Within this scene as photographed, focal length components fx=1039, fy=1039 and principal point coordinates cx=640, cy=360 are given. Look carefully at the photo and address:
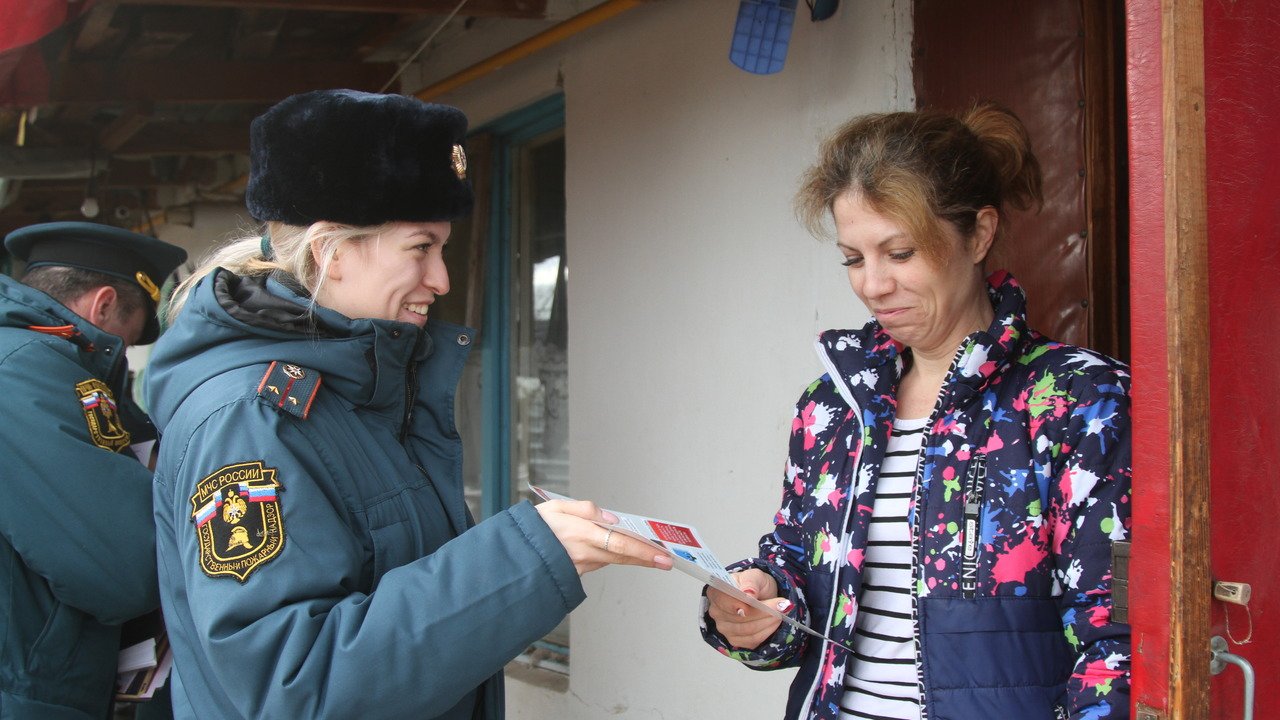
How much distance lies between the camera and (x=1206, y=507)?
4.00 feet

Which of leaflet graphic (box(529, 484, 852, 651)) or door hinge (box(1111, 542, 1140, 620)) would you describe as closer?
door hinge (box(1111, 542, 1140, 620))

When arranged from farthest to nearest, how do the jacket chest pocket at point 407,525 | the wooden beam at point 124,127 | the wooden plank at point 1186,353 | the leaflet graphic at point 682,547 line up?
the wooden beam at point 124,127 < the jacket chest pocket at point 407,525 < the leaflet graphic at point 682,547 < the wooden plank at point 1186,353

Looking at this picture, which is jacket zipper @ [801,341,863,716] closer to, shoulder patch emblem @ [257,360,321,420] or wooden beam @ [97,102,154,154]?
shoulder patch emblem @ [257,360,321,420]

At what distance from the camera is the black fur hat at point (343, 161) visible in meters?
1.65

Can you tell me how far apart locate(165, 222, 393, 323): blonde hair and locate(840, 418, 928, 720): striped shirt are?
0.97 metres

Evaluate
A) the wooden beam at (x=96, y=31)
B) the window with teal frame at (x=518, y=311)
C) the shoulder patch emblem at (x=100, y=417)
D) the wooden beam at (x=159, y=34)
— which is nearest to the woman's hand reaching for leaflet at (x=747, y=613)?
the shoulder patch emblem at (x=100, y=417)

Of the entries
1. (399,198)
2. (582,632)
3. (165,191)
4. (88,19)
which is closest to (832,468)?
(399,198)

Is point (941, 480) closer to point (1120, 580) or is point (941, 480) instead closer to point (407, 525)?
point (1120, 580)

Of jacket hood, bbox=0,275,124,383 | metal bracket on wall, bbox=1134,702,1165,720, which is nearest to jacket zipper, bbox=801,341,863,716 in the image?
metal bracket on wall, bbox=1134,702,1165,720

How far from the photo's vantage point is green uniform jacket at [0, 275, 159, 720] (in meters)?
2.26

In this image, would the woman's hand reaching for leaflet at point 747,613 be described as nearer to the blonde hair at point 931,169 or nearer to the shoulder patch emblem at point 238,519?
the blonde hair at point 931,169

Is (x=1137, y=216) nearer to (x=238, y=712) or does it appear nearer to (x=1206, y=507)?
(x=1206, y=507)

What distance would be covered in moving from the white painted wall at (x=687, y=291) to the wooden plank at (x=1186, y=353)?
1.53 metres

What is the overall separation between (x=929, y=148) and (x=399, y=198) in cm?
92
